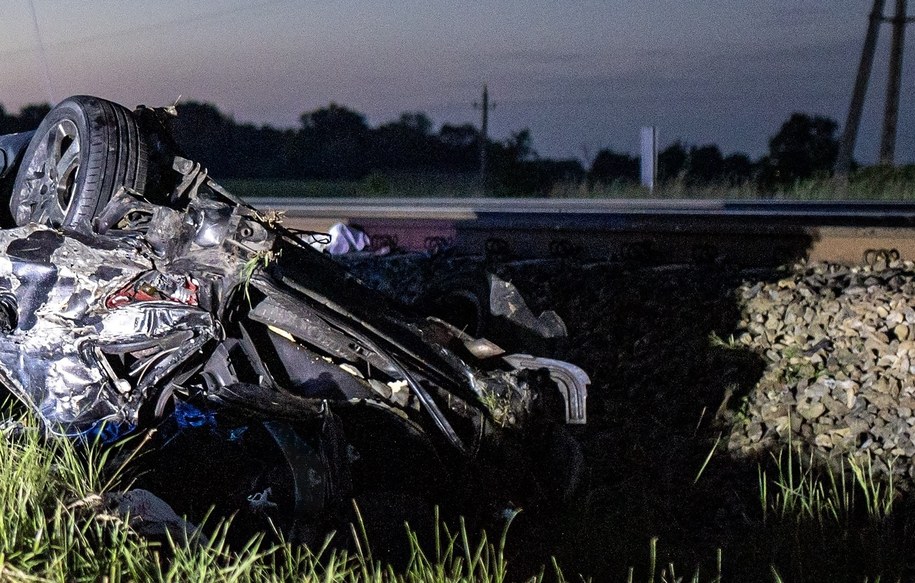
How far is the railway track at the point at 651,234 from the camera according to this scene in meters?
Result: 8.52

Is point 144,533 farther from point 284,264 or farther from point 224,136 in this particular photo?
point 224,136

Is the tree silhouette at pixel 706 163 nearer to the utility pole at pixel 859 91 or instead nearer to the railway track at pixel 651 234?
the utility pole at pixel 859 91

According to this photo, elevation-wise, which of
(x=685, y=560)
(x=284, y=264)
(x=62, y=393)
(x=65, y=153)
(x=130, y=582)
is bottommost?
(x=685, y=560)

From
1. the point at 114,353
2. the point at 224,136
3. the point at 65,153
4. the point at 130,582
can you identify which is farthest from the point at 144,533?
the point at 224,136

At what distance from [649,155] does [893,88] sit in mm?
7228

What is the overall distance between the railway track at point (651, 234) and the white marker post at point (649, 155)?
6.01m

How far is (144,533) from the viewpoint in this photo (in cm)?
371

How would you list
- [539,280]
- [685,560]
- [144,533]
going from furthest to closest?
[539,280] → [685,560] → [144,533]

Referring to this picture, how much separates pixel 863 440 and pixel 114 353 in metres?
3.69

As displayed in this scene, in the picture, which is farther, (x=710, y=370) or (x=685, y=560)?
(x=710, y=370)

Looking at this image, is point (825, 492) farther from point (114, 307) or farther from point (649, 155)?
point (649, 155)

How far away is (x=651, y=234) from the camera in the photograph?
361 inches

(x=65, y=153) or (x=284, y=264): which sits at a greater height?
(x=65, y=153)

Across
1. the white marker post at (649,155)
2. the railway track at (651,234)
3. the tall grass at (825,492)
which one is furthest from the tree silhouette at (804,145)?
the tall grass at (825,492)
